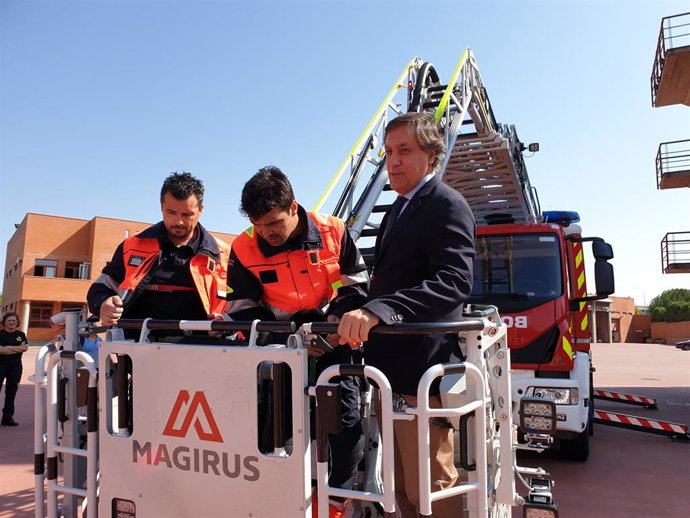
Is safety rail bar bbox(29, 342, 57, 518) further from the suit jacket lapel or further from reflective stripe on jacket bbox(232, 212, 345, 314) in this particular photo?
the suit jacket lapel

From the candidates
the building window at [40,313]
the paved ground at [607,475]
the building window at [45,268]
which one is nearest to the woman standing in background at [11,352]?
the paved ground at [607,475]

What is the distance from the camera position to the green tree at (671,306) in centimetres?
5056

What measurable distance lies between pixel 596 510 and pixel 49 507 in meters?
3.83

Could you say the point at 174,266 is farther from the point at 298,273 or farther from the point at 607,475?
the point at 607,475

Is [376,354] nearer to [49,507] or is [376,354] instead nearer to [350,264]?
[350,264]

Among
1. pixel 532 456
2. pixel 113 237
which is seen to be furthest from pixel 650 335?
pixel 532 456

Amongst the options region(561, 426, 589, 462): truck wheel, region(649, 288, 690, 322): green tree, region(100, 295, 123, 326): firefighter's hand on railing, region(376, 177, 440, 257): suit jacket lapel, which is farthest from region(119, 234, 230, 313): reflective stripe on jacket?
region(649, 288, 690, 322): green tree

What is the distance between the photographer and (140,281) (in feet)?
9.68

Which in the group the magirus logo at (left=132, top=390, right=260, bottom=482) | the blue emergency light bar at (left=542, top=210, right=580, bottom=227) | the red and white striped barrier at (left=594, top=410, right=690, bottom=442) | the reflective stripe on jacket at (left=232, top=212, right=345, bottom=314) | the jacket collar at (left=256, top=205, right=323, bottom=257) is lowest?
the red and white striped barrier at (left=594, top=410, right=690, bottom=442)

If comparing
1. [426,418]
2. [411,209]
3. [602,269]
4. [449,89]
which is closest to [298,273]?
[411,209]

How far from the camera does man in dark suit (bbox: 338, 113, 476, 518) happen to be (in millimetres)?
2008

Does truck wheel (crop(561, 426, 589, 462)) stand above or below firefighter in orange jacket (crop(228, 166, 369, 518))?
below

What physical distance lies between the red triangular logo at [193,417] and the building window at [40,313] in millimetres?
36520

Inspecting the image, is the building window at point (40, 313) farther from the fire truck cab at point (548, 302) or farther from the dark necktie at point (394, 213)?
the dark necktie at point (394, 213)
